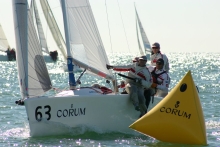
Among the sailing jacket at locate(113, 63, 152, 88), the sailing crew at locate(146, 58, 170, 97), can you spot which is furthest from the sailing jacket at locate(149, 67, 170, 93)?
the sailing jacket at locate(113, 63, 152, 88)

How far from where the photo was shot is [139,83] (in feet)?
41.5

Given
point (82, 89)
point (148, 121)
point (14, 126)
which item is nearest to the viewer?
point (148, 121)

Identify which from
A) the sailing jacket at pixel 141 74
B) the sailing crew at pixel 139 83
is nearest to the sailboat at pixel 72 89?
the sailing crew at pixel 139 83

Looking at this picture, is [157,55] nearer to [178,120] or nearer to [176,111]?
[176,111]

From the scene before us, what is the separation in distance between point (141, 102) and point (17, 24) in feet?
8.81

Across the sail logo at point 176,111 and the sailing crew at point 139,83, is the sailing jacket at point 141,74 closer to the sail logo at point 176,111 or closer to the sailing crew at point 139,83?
the sailing crew at point 139,83

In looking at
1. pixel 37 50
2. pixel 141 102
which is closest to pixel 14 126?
pixel 37 50

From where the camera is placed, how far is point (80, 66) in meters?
13.2

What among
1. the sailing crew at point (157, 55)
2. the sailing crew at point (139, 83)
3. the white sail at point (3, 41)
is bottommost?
the sailing crew at point (139, 83)

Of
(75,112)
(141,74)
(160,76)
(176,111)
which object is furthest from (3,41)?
(176,111)

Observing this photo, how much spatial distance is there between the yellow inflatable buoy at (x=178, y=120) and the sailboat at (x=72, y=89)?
0.73 meters

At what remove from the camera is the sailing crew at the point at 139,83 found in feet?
41.4

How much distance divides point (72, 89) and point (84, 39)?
3.24 ft

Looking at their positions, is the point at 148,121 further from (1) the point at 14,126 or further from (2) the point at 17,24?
(1) the point at 14,126
